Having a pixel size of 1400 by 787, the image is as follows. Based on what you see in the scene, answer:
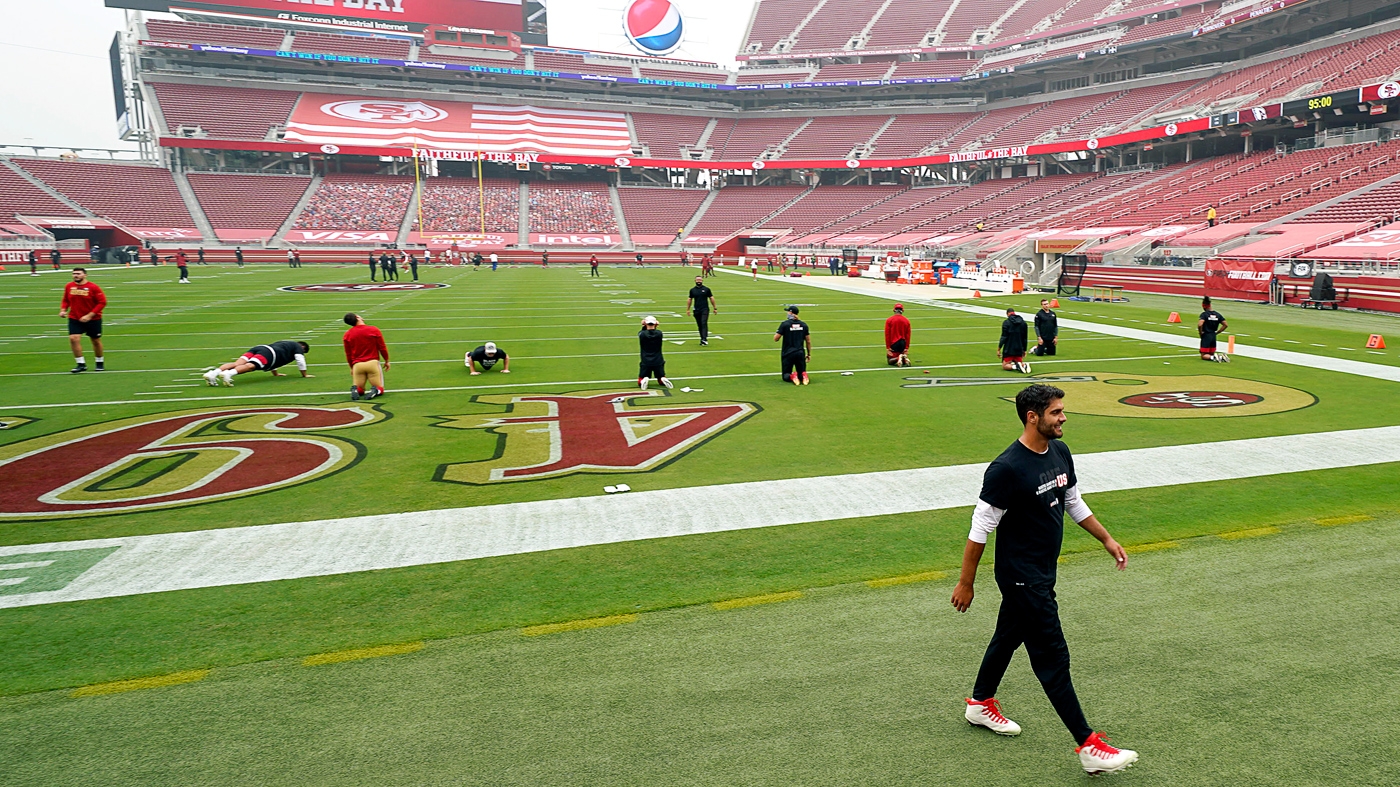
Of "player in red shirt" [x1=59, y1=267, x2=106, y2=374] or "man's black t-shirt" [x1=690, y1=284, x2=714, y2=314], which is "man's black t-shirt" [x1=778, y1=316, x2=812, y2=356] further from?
"player in red shirt" [x1=59, y1=267, x2=106, y2=374]

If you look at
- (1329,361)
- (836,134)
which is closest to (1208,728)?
(1329,361)

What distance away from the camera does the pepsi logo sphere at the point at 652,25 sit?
297ft

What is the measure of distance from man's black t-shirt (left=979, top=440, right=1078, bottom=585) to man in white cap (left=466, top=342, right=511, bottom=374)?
1230cm

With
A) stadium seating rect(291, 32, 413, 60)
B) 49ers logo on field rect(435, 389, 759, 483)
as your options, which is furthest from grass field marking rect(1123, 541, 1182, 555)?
stadium seating rect(291, 32, 413, 60)

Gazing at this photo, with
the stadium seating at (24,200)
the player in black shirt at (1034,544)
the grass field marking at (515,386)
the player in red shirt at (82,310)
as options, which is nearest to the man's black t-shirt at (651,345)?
the grass field marking at (515,386)

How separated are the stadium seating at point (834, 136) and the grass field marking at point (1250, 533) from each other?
78.0 meters

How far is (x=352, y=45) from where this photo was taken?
8188 centimetres

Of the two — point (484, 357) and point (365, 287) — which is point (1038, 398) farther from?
point (365, 287)

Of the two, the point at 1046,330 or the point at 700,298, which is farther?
the point at 700,298

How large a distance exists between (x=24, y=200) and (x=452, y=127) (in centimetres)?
3406

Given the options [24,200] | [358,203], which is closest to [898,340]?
[358,203]

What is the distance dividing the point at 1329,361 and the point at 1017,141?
60.1 meters

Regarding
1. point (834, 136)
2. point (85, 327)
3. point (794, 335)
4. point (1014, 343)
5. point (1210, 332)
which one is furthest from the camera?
point (834, 136)

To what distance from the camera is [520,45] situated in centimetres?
8875
